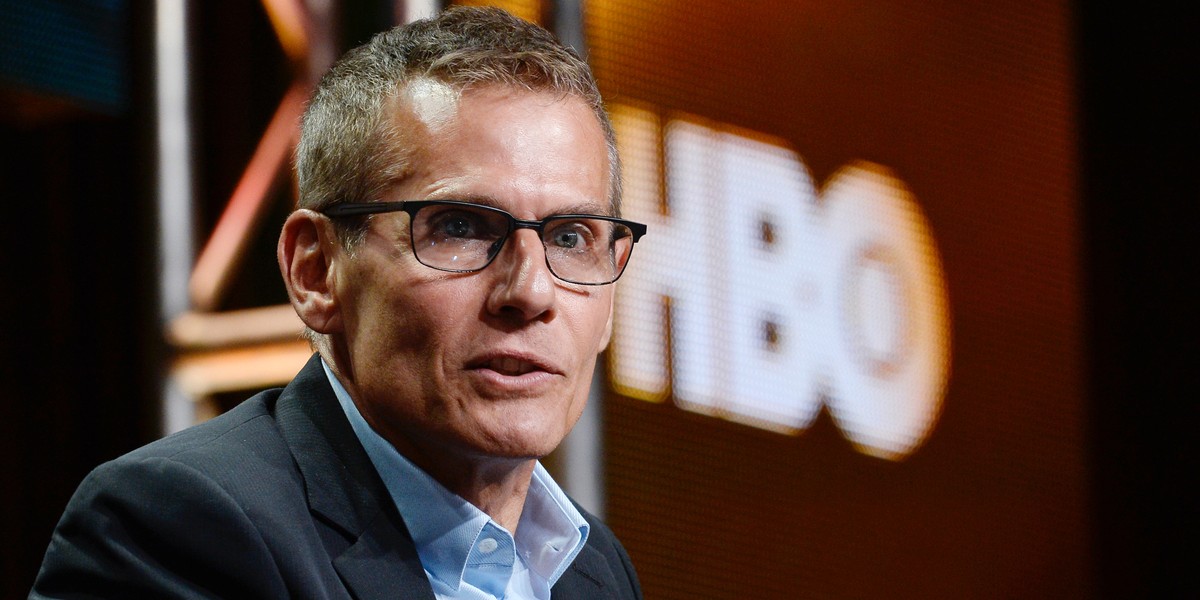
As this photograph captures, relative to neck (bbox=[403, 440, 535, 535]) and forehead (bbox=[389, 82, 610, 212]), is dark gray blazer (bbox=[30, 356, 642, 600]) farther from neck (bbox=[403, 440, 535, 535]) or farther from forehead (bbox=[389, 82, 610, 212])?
forehead (bbox=[389, 82, 610, 212])

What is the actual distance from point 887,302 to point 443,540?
2687 mm

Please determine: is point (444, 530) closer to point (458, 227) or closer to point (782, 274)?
point (458, 227)

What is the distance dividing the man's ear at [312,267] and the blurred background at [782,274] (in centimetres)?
108

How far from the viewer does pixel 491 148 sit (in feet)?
5.21

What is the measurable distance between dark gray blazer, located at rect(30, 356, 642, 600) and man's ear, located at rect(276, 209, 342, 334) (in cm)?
11

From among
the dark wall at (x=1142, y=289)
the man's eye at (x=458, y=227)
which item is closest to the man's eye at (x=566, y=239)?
the man's eye at (x=458, y=227)

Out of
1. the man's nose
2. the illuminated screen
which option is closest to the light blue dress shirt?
the man's nose

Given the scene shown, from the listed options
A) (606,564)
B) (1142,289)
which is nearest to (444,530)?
(606,564)

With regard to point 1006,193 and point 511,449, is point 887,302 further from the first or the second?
point 511,449

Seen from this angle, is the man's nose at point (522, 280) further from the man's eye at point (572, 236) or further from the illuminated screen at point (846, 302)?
the illuminated screen at point (846, 302)

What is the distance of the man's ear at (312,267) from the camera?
66.4 inches

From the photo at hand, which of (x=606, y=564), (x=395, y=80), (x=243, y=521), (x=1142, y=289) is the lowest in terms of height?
(x=1142, y=289)

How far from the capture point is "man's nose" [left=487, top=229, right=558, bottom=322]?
154 centimetres

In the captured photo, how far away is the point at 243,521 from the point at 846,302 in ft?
9.07
